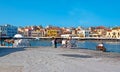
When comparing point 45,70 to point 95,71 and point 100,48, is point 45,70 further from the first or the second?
point 100,48

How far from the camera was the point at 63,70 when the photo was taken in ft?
48.5

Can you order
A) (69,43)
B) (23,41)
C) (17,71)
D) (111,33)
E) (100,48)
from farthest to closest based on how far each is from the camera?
(111,33)
(23,41)
(69,43)
(100,48)
(17,71)

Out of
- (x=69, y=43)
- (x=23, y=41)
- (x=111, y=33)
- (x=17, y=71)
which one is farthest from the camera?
(x=111, y=33)

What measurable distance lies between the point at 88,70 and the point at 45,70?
2185 mm

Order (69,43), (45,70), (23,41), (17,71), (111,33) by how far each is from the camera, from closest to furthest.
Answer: (17,71)
(45,70)
(69,43)
(23,41)
(111,33)

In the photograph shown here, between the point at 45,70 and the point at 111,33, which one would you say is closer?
the point at 45,70

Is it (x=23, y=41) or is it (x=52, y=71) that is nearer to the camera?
(x=52, y=71)

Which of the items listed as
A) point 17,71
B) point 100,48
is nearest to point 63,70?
point 17,71

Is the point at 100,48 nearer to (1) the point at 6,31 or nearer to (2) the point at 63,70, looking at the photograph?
(2) the point at 63,70

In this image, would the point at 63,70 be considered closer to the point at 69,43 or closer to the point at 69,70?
the point at 69,70

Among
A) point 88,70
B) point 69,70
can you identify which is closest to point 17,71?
point 69,70

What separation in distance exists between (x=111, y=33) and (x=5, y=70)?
17715 centimetres

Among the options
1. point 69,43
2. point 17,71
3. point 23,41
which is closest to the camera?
point 17,71

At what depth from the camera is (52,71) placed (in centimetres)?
1423
